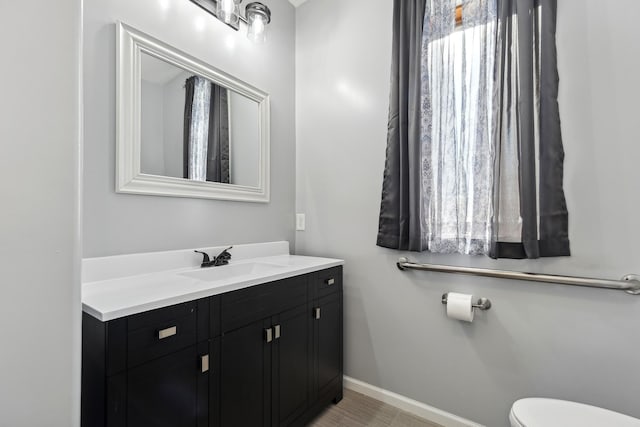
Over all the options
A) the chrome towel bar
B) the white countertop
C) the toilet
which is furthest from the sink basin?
the toilet

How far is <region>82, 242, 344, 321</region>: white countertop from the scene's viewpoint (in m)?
0.94

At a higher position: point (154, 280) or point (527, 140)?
point (527, 140)

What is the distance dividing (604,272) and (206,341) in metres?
1.69

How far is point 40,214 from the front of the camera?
66 cm

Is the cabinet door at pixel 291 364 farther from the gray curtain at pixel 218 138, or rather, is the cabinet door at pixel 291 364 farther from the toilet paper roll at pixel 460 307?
the gray curtain at pixel 218 138

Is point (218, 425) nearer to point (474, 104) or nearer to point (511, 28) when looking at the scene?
point (474, 104)

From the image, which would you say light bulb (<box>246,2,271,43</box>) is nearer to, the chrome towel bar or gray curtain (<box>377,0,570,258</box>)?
gray curtain (<box>377,0,570,258</box>)

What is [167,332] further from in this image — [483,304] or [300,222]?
[483,304]

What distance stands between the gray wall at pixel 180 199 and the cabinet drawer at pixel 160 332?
20.6 inches

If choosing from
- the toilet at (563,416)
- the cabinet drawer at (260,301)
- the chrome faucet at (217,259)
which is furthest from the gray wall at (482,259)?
the chrome faucet at (217,259)

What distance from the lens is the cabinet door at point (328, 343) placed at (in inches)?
66.7

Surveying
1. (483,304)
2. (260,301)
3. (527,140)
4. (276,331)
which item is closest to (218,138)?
(260,301)

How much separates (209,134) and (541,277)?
1.88 m

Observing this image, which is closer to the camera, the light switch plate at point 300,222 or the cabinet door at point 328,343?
the cabinet door at point 328,343
